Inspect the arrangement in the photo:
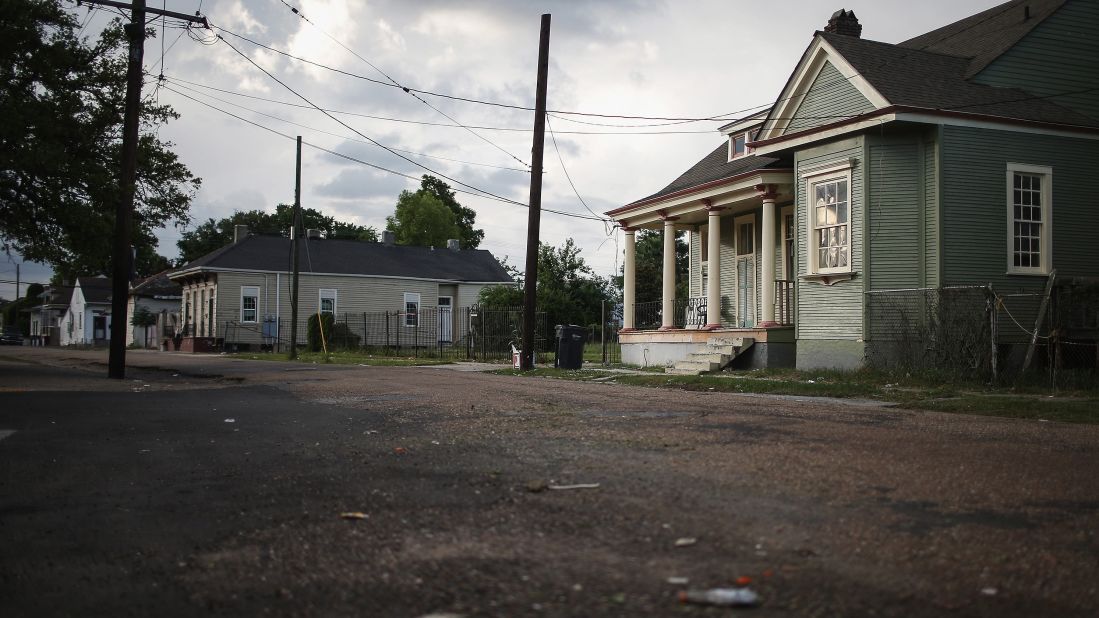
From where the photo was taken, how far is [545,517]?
192 inches

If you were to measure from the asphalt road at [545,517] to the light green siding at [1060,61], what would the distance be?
13880mm

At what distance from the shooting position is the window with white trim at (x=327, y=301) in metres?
49.2

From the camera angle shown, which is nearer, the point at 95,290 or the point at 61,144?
the point at 61,144

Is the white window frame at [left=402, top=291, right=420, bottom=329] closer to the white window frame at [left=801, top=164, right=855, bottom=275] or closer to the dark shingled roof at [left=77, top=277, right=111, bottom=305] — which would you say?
the white window frame at [left=801, top=164, right=855, bottom=275]

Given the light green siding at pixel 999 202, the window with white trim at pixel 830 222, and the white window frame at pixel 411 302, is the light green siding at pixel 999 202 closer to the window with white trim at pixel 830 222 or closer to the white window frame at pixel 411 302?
the window with white trim at pixel 830 222

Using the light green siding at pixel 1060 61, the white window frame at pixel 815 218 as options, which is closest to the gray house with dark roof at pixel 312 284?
the white window frame at pixel 815 218

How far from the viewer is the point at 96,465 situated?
730cm

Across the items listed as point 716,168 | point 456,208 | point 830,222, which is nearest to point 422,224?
point 456,208

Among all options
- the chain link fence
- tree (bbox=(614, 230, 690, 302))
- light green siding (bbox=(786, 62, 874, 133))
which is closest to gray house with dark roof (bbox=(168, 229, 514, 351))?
tree (bbox=(614, 230, 690, 302))

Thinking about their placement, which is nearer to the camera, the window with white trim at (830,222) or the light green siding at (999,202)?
the light green siding at (999,202)

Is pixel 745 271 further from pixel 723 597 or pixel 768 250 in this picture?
pixel 723 597

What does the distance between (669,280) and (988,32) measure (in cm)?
1026

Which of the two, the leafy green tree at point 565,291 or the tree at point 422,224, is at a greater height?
the tree at point 422,224

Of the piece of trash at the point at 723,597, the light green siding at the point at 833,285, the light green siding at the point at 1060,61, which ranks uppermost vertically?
the light green siding at the point at 1060,61
